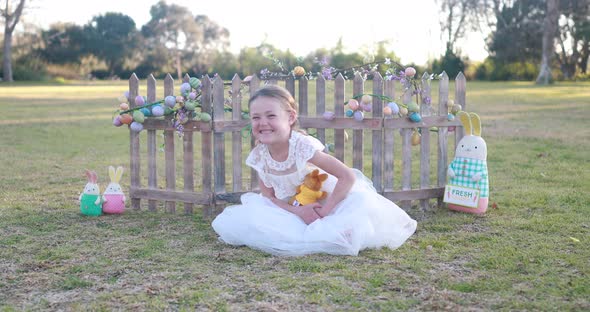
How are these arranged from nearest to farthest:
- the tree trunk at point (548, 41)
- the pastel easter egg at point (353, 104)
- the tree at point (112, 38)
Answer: the pastel easter egg at point (353, 104) < the tree trunk at point (548, 41) < the tree at point (112, 38)

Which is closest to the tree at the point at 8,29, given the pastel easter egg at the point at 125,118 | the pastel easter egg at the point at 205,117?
the pastel easter egg at the point at 125,118

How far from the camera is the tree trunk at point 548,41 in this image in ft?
115

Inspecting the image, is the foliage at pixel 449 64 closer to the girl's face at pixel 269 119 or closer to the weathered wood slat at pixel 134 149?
the weathered wood slat at pixel 134 149

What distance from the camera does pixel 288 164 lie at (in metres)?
4.82

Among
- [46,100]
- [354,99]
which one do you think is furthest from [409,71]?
[46,100]

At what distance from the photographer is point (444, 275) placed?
155 inches

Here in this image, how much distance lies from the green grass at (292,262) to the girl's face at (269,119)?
84 centimetres

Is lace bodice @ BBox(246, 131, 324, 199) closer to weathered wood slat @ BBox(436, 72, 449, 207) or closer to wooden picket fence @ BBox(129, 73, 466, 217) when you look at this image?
wooden picket fence @ BBox(129, 73, 466, 217)

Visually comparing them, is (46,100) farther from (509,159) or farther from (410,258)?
(410,258)

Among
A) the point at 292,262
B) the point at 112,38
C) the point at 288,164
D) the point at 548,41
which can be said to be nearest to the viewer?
the point at 292,262

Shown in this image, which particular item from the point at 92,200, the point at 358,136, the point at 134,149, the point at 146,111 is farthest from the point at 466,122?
the point at 92,200

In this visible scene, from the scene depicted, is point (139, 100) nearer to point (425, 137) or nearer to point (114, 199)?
point (114, 199)

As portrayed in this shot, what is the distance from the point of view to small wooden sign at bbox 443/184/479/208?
18.7 ft

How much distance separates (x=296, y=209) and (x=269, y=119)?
28.1 inches
